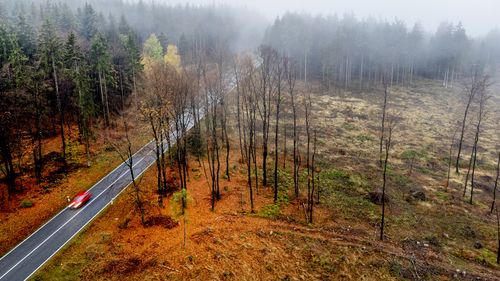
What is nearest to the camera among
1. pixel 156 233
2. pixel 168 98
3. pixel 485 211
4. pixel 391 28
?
pixel 156 233

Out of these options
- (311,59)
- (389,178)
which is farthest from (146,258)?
(311,59)

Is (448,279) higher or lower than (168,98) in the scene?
lower

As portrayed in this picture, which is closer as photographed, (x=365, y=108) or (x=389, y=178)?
(x=389, y=178)

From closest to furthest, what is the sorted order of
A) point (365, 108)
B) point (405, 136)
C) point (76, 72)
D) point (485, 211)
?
point (485, 211), point (76, 72), point (405, 136), point (365, 108)

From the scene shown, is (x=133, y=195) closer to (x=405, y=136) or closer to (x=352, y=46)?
(x=405, y=136)

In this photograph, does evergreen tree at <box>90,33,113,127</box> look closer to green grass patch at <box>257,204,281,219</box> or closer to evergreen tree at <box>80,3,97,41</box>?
evergreen tree at <box>80,3,97,41</box>

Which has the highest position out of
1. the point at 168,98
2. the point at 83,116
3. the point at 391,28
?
the point at 391,28

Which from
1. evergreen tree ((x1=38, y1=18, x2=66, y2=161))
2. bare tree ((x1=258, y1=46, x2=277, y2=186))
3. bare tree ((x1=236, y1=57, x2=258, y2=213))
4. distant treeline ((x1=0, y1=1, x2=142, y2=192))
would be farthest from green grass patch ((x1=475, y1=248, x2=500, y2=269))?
evergreen tree ((x1=38, y1=18, x2=66, y2=161))

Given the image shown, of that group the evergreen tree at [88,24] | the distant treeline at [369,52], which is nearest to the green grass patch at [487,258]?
the distant treeline at [369,52]

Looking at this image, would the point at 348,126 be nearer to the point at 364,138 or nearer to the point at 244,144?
the point at 364,138
